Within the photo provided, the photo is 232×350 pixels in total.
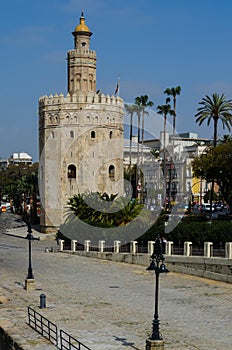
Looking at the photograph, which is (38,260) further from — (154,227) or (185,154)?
(185,154)

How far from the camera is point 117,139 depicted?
179ft

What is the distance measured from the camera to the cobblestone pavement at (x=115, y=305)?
18.5 m

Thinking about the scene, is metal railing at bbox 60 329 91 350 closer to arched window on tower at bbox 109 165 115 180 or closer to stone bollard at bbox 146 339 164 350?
stone bollard at bbox 146 339 164 350

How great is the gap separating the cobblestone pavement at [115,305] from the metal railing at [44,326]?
0.25 m

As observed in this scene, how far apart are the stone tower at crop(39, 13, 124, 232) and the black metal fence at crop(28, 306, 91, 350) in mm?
31955

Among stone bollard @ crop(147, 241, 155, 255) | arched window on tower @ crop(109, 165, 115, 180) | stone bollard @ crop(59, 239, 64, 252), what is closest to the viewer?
stone bollard @ crop(147, 241, 155, 255)

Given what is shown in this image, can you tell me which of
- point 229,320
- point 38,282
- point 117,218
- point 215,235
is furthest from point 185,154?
point 229,320

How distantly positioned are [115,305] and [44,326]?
15.5ft

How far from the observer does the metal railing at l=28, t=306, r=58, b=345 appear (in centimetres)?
1810

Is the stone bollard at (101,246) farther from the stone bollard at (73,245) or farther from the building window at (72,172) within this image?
the building window at (72,172)

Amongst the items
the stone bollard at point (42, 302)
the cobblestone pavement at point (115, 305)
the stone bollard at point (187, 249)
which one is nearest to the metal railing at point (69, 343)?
the cobblestone pavement at point (115, 305)

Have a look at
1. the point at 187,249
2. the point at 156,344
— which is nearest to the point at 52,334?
the point at 156,344

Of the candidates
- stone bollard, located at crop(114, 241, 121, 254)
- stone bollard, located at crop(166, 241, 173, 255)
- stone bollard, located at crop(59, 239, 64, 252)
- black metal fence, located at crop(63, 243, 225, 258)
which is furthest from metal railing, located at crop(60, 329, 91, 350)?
stone bollard, located at crop(59, 239, 64, 252)

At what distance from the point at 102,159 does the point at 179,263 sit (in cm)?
2244
